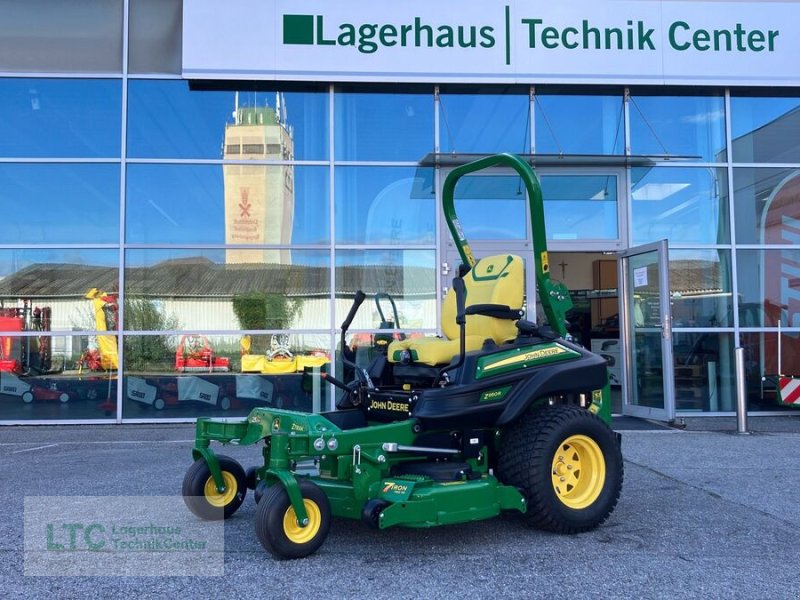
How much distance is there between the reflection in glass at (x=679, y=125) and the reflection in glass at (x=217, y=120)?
454cm

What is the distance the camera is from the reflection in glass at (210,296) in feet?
34.0

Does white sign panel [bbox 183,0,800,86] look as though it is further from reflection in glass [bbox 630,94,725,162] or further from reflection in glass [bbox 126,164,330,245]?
reflection in glass [bbox 126,164,330,245]

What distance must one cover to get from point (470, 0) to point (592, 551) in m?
8.34

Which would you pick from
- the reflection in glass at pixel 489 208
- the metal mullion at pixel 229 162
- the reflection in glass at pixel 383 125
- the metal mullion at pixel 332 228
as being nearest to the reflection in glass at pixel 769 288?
the reflection in glass at pixel 489 208

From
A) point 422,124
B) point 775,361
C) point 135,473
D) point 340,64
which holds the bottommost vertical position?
point 135,473

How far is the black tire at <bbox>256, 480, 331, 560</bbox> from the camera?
388cm

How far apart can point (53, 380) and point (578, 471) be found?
7.99 m

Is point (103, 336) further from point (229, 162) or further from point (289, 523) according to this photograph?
point (289, 523)

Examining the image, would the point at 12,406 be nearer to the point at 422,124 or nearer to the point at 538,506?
the point at 422,124

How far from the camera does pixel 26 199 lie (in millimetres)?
10484

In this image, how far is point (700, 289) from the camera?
10.8 metres

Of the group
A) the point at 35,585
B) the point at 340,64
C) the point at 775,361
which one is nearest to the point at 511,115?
the point at 340,64

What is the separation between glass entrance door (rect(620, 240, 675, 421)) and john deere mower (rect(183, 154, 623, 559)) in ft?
16.8

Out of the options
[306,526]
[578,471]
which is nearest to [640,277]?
[578,471]
